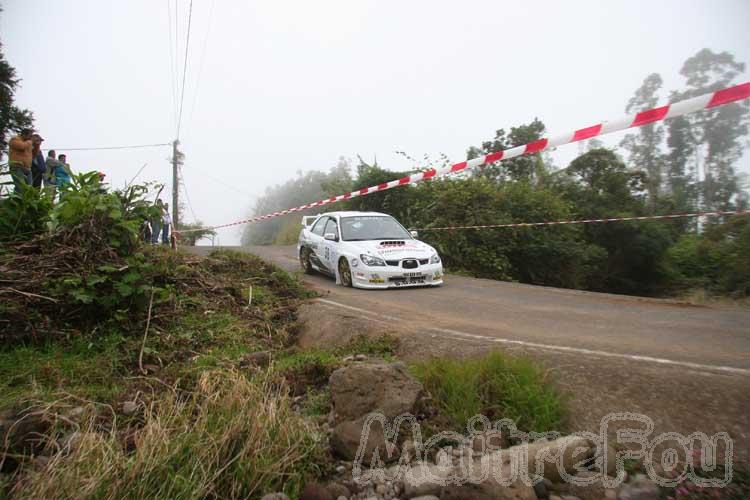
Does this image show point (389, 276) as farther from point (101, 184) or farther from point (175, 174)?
point (175, 174)

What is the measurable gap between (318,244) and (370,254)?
6.40 feet

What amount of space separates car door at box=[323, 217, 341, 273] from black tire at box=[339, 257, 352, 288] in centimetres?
28

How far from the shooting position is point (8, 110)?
80.6ft

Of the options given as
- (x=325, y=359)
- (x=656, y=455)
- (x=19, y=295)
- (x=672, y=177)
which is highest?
(x=672, y=177)

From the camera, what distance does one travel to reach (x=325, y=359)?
4137 millimetres

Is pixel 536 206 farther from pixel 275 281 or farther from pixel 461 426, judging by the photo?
pixel 461 426

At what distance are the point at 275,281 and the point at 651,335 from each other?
522 cm

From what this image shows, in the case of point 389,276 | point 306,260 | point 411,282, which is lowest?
point 411,282

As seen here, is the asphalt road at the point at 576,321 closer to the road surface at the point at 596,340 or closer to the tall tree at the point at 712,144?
the road surface at the point at 596,340

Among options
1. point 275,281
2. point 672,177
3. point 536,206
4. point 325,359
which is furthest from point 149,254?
point 672,177

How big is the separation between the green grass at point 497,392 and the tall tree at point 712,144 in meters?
31.3

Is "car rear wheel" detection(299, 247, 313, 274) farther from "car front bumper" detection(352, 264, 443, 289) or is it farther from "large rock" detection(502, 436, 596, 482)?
"large rock" detection(502, 436, 596, 482)

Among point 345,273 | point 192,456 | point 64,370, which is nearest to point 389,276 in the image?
point 345,273

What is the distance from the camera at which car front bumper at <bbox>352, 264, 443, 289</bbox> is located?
8.36m
